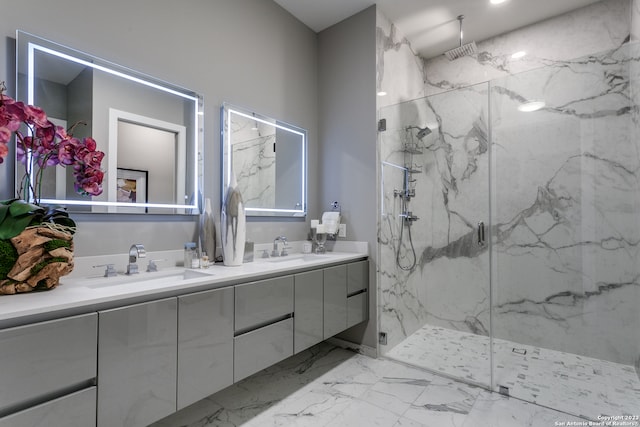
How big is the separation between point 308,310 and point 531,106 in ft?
7.49

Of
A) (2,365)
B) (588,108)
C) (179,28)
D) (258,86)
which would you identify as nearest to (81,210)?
(2,365)

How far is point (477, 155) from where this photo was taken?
8.45 ft

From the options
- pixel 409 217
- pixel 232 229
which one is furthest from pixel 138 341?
pixel 409 217

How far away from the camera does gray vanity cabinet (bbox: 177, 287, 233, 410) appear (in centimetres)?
130

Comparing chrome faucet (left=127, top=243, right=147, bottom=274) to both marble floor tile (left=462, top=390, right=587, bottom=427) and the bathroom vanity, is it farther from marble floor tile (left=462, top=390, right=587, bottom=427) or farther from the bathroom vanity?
marble floor tile (left=462, top=390, right=587, bottom=427)

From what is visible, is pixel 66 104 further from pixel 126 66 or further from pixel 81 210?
pixel 81 210

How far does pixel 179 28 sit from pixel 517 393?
3.10 metres

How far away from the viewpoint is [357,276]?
2.45 m

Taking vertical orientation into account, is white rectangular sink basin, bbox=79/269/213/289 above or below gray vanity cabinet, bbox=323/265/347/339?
above

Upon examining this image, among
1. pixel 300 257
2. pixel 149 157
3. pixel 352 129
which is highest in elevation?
pixel 352 129

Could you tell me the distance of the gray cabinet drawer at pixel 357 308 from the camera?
7.70ft

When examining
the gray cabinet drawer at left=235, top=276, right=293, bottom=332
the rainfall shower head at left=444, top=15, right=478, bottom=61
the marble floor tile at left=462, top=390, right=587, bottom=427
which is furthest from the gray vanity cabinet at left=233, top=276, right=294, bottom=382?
the rainfall shower head at left=444, top=15, right=478, bottom=61

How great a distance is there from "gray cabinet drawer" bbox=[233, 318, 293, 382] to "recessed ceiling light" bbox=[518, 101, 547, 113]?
7.73ft

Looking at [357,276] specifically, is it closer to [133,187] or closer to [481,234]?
[481,234]
